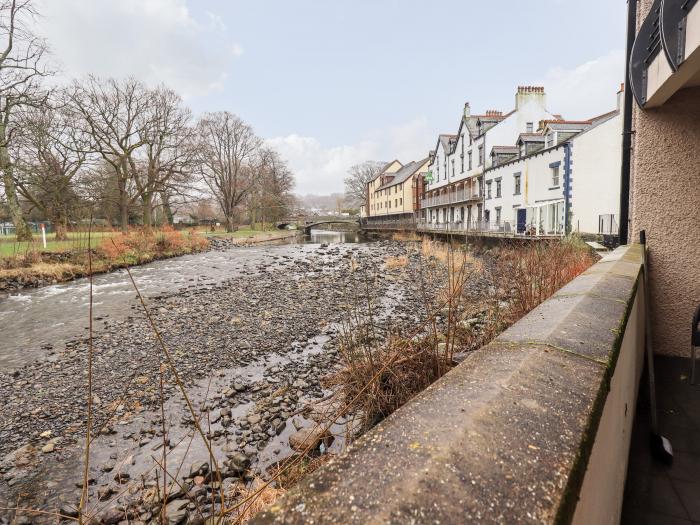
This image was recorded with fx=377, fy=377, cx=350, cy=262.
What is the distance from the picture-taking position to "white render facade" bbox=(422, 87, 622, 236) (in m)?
17.3

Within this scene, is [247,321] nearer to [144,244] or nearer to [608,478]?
[608,478]

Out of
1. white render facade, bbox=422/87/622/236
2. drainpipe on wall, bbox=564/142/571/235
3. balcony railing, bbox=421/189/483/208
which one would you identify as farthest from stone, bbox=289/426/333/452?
balcony railing, bbox=421/189/483/208

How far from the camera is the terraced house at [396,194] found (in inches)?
1966

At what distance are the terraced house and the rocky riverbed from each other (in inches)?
1437

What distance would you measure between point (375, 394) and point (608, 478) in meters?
2.48

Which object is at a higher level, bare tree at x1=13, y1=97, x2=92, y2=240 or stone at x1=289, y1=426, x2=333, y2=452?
bare tree at x1=13, y1=97, x2=92, y2=240

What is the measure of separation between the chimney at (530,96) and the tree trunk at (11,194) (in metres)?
31.2

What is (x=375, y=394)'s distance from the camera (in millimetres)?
3625

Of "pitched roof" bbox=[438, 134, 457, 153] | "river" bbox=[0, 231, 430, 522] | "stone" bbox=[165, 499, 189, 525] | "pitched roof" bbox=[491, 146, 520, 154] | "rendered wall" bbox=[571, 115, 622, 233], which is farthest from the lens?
"pitched roof" bbox=[438, 134, 457, 153]

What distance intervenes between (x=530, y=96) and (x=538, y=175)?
9.71m

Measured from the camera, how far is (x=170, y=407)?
4949mm

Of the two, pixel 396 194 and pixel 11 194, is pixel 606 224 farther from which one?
pixel 396 194

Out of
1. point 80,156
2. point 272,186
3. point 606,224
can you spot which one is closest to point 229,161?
point 272,186

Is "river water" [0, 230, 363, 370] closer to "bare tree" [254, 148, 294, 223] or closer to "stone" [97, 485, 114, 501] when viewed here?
"stone" [97, 485, 114, 501]
